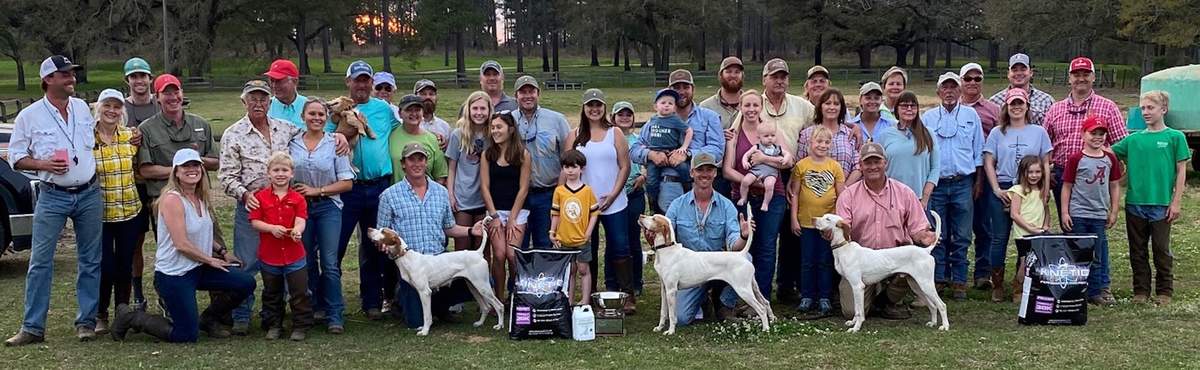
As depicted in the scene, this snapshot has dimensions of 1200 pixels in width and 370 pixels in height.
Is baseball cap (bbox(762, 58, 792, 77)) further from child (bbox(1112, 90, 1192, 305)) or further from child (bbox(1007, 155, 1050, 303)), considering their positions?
child (bbox(1112, 90, 1192, 305))

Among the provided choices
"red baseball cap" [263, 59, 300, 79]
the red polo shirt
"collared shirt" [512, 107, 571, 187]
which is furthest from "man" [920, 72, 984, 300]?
"red baseball cap" [263, 59, 300, 79]

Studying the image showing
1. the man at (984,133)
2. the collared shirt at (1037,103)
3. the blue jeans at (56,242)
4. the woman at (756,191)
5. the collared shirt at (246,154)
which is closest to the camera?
the blue jeans at (56,242)

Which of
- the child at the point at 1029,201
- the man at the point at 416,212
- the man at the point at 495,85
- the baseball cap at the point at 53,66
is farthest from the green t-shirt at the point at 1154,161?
the baseball cap at the point at 53,66

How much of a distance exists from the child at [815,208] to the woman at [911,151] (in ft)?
1.30

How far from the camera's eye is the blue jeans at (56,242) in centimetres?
627

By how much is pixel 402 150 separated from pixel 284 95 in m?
0.88

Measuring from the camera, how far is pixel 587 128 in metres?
7.09

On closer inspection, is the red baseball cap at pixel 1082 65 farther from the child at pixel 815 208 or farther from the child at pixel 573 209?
the child at pixel 573 209

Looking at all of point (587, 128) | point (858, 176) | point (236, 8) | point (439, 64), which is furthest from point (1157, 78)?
point (439, 64)

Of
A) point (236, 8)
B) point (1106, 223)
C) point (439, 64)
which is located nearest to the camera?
point (1106, 223)

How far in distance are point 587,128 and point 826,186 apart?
5.39 ft

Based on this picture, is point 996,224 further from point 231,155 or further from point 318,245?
point 231,155

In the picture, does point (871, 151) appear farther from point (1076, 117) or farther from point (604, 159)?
point (1076, 117)

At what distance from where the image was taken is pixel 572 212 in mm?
6848
